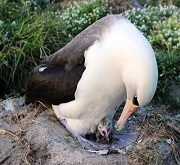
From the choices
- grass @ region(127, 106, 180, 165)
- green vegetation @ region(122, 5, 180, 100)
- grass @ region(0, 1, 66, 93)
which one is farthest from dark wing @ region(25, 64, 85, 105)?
green vegetation @ region(122, 5, 180, 100)

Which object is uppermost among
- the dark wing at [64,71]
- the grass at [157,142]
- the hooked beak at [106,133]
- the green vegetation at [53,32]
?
the dark wing at [64,71]

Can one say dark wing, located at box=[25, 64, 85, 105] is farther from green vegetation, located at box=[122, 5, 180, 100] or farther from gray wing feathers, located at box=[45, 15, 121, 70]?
green vegetation, located at box=[122, 5, 180, 100]

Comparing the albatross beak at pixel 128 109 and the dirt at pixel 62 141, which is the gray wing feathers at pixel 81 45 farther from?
the dirt at pixel 62 141

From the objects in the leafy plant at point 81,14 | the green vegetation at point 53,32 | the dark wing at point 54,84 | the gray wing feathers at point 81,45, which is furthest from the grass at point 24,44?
the gray wing feathers at point 81,45

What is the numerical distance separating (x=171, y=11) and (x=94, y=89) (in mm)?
3869

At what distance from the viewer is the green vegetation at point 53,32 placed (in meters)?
6.20

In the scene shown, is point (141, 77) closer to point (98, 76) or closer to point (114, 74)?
point (114, 74)

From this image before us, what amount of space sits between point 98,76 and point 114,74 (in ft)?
0.49

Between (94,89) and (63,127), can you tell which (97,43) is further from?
(63,127)

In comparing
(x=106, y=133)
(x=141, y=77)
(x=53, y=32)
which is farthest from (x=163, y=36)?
(x=141, y=77)

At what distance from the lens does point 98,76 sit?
427 centimetres

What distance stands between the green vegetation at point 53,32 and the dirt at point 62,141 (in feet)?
2.86

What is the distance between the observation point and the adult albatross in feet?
13.3

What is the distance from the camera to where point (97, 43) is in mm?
4309
